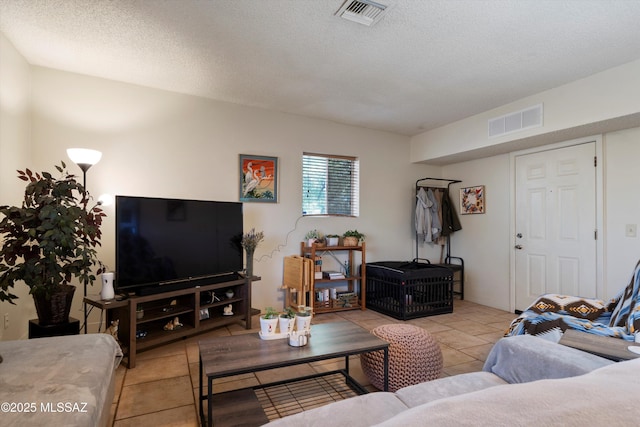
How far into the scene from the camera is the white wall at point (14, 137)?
Result: 248cm

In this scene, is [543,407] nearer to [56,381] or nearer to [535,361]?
[535,361]

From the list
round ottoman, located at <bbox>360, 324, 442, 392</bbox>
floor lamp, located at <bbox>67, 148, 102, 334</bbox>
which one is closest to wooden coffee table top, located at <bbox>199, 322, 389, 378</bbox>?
round ottoman, located at <bbox>360, 324, 442, 392</bbox>

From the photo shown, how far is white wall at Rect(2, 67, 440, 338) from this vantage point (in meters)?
3.13

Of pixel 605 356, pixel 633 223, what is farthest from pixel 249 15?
pixel 633 223

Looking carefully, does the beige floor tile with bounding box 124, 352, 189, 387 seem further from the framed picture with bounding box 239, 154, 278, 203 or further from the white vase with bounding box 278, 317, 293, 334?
the framed picture with bounding box 239, 154, 278, 203

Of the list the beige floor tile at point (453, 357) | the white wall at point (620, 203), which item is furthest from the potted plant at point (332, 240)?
the white wall at point (620, 203)

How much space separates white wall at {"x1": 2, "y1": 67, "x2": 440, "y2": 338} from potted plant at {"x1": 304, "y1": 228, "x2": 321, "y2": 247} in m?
0.07

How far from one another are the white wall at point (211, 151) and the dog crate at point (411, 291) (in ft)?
2.10

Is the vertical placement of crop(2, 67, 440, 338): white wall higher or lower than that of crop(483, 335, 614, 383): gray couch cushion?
higher

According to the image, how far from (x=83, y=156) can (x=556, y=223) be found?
4.76 meters

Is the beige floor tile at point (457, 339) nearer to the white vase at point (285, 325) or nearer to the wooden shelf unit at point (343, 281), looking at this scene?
the wooden shelf unit at point (343, 281)

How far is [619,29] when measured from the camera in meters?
2.33

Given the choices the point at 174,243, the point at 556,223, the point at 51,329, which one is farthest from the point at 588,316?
the point at 51,329

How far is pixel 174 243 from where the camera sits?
304 centimetres
